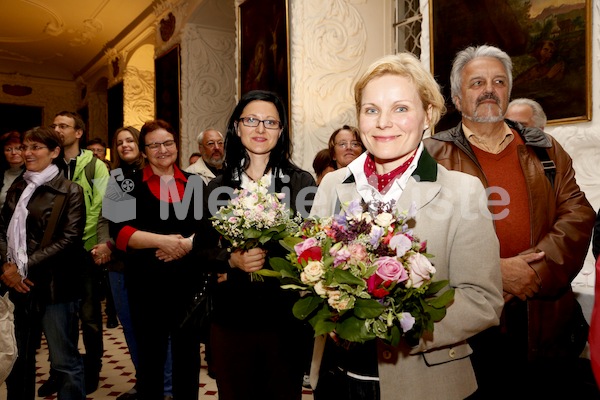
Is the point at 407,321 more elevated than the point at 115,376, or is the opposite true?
the point at 407,321

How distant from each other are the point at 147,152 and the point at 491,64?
8.01 feet

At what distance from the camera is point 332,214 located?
1858mm

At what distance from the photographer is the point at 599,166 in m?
3.89

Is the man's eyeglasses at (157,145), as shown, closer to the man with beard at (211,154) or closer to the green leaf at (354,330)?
the man with beard at (211,154)

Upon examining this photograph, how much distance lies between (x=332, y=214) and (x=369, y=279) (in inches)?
19.0

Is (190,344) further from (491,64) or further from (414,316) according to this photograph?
(491,64)

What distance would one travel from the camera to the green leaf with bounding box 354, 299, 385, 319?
141 centimetres

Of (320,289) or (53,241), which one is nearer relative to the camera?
(320,289)

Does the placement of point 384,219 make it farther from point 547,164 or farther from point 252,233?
point 547,164

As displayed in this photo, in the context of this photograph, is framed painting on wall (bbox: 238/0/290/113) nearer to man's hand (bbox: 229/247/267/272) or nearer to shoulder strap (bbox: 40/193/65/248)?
shoulder strap (bbox: 40/193/65/248)

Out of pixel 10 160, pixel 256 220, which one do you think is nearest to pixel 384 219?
pixel 256 220

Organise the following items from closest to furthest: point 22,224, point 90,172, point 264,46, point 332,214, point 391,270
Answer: point 391,270 → point 332,214 → point 22,224 → point 90,172 → point 264,46

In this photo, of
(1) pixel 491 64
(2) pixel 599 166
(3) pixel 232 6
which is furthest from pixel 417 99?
(3) pixel 232 6

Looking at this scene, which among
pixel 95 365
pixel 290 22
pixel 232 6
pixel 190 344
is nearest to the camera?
pixel 190 344
